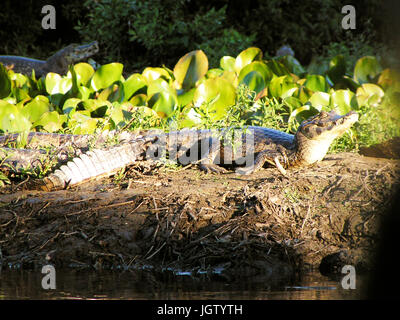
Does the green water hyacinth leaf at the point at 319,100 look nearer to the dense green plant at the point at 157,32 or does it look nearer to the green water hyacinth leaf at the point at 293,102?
Answer: the green water hyacinth leaf at the point at 293,102

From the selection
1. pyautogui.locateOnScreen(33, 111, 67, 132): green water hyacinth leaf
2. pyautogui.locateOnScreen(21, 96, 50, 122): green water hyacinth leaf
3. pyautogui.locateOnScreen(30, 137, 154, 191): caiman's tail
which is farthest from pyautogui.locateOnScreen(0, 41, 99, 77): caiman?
pyautogui.locateOnScreen(30, 137, 154, 191): caiman's tail

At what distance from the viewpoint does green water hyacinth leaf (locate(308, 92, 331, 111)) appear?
6.32 m

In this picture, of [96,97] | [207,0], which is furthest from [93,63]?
[96,97]

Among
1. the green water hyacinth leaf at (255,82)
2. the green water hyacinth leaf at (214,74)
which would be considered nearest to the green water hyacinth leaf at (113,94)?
the green water hyacinth leaf at (214,74)

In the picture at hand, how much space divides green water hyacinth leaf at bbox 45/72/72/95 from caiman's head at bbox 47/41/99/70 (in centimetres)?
417

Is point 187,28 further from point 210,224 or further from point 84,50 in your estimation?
point 210,224

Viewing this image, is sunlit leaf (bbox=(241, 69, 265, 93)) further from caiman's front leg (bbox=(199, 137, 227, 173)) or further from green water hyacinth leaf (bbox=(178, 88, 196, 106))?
caiman's front leg (bbox=(199, 137, 227, 173))

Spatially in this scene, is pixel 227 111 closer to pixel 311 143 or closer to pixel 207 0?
pixel 311 143

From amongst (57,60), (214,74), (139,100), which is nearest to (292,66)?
(214,74)

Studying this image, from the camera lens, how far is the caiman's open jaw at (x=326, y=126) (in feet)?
16.4

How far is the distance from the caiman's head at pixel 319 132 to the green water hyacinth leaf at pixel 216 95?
4.05 feet
